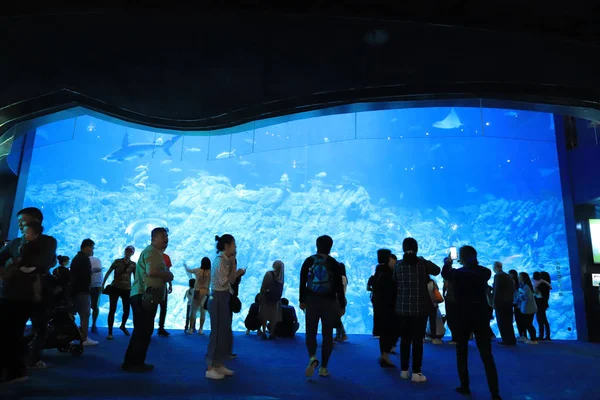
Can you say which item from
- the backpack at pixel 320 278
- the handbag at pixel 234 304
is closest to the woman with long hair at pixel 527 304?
the backpack at pixel 320 278

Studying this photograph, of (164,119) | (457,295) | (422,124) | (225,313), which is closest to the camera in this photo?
(457,295)

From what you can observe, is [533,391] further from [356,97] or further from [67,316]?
[67,316]

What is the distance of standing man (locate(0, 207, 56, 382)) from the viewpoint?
320cm

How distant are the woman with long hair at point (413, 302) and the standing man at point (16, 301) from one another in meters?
3.59

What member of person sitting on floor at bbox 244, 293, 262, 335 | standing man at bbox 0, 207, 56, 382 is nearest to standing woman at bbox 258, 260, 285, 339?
person sitting on floor at bbox 244, 293, 262, 335

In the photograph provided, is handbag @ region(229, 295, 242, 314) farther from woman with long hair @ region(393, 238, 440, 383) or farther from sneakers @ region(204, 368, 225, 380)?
woman with long hair @ region(393, 238, 440, 383)

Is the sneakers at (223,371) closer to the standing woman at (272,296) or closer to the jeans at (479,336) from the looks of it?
the jeans at (479,336)

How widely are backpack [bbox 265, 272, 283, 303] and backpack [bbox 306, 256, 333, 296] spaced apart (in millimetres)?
3628

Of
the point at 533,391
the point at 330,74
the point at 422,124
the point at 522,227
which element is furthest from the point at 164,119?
the point at 522,227

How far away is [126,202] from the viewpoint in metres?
31.6

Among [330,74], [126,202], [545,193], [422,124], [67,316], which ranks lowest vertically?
[67,316]

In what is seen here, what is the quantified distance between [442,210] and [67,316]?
3641cm

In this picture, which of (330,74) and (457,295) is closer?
(457,295)

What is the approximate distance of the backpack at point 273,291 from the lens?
763cm
